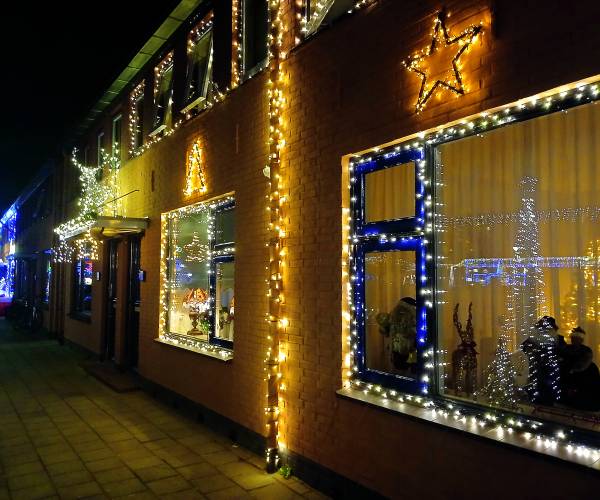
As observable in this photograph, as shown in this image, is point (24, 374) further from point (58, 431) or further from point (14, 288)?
point (14, 288)

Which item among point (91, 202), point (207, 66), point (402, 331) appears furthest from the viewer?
point (91, 202)

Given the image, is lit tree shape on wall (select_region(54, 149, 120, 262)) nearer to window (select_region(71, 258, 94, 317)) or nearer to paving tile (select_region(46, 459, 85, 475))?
window (select_region(71, 258, 94, 317))

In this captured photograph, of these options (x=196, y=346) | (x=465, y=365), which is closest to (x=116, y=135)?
(x=196, y=346)

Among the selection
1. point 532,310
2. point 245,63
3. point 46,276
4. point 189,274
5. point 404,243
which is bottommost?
point 532,310

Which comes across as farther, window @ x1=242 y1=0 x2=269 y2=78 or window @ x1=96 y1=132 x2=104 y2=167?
window @ x1=96 y1=132 x2=104 y2=167

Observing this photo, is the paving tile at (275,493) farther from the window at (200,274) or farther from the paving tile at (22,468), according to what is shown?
the paving tile at (22,468)

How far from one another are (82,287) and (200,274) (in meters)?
7.98

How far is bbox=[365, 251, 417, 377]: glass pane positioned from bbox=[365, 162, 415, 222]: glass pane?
0.38 m

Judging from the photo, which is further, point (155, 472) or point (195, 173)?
point (195, 173)

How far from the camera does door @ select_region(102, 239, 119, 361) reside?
11.4 meters

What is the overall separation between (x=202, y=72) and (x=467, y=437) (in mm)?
6432

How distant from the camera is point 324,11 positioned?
5.03 meters

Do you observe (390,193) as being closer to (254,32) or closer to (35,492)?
(254,32)

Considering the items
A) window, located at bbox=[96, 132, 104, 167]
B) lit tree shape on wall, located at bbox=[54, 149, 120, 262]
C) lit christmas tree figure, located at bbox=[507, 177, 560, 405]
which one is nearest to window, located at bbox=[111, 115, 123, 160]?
lit tree shape on wall, located at bbox=[54, 149, 120, 262]
